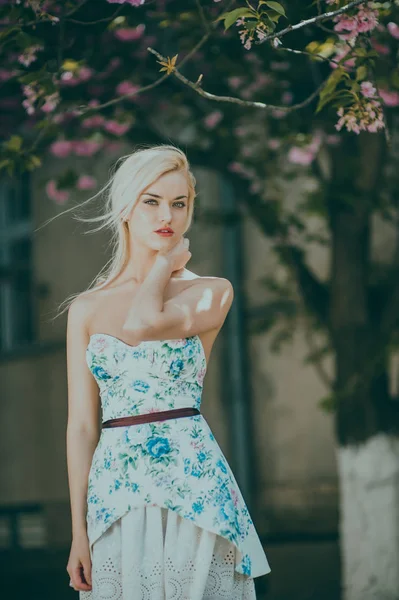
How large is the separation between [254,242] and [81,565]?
Answer: 728 centimetres

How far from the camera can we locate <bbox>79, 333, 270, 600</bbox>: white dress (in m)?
3.61

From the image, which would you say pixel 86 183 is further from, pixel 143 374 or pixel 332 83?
pixel 143 374

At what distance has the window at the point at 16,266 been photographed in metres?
12.8

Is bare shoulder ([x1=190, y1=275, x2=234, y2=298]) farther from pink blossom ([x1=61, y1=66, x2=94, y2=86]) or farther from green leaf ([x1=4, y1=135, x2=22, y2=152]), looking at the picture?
pink blossom ([x1=61, y1=66, x2=94, y2=86])

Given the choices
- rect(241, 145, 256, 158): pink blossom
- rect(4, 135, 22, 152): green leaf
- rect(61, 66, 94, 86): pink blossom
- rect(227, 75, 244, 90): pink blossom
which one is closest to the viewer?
rect(4, 135, 22, 152): green leaf

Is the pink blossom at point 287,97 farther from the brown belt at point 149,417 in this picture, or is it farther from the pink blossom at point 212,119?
the brown belt at point 149,417

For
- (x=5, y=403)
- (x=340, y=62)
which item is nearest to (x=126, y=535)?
(x=340, y=62)

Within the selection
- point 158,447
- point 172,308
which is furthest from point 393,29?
point 158,447

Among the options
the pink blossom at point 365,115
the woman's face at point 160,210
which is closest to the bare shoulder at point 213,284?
the woman's face at point 160,210

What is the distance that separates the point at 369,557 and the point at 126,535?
3675 mm

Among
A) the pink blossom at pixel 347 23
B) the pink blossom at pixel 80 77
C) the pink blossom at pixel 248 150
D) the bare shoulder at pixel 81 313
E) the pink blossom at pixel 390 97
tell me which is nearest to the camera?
the bare shoulder at pixel 81 313

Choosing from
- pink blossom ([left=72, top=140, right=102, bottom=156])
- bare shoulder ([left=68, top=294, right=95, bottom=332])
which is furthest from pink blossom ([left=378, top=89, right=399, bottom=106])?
bare shoulder ([left=68, top=294, right=95, bottom=332])

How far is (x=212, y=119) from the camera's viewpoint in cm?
797

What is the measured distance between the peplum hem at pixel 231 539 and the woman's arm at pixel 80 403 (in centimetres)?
18
